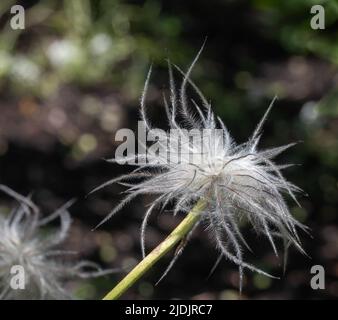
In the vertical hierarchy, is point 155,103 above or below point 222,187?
above

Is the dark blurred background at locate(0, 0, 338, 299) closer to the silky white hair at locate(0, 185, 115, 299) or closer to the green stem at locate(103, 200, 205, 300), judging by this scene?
the silky white hair at locate(0, 185, 115, 299)

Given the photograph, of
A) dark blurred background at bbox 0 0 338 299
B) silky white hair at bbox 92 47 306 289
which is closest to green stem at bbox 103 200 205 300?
silky white hair at bbox 92 47 306 289
